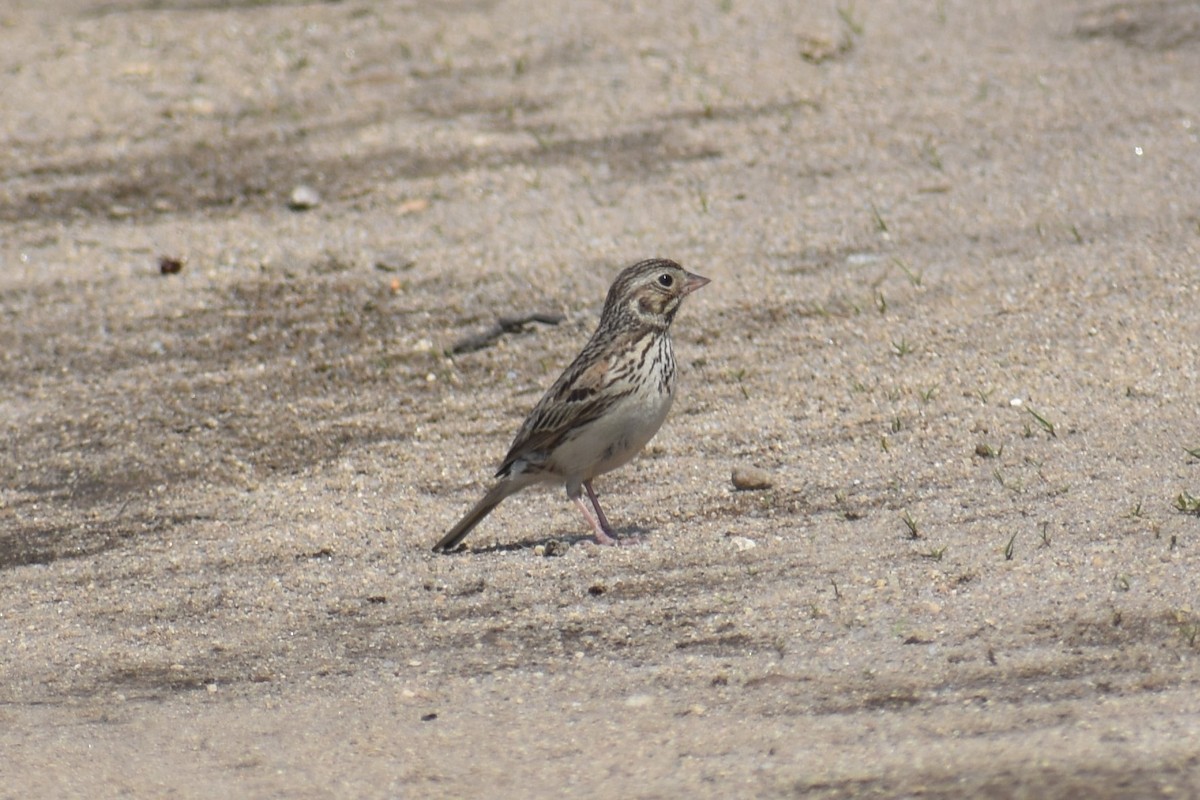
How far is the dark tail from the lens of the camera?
25.0ft

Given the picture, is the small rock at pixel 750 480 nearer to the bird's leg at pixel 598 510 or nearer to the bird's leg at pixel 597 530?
the bird's leg at pixel 598 510

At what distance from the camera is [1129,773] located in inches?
191

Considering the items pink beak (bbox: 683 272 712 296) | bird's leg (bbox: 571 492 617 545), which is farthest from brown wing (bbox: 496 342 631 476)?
pink beak (bbox: 683 272 712 296)

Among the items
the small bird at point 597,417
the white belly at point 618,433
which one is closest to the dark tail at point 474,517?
the small bird at point 597,417

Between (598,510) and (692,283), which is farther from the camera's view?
(692,283)

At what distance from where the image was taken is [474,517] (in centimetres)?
763

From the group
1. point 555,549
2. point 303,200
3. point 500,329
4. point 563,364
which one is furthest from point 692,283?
point 303,200

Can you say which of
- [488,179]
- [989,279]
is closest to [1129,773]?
[989,279]

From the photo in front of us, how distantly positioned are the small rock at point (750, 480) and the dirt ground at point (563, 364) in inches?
1.8

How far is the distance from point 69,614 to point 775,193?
596 cm

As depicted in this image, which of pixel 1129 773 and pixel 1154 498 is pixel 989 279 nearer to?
pixel 1154 498

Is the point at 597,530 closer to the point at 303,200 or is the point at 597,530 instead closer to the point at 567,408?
the point at 567,408

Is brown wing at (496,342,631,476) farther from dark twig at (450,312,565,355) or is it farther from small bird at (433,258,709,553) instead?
dark twig at (450,312,565,355)

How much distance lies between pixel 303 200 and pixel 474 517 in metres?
5.21
